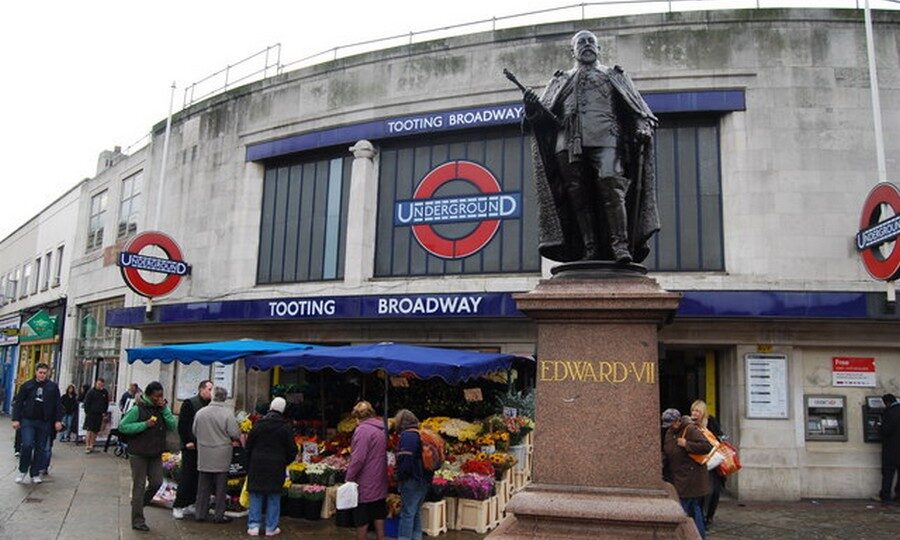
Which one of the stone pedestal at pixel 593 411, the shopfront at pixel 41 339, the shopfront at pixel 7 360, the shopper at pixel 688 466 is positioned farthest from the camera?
the shopfront at pixel 7 360

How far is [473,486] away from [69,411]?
15241 millimetres

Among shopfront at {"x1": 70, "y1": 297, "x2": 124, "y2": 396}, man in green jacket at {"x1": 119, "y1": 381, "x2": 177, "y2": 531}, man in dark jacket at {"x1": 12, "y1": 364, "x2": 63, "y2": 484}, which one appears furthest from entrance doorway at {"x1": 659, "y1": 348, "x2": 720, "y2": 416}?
shopfront at {"x1": 70, "y1": 297, "x2": 124, "y2": 396}

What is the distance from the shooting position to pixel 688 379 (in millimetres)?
16016

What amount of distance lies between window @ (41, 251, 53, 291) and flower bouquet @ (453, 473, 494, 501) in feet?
89.8

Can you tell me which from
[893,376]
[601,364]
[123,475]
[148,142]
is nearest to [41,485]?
[123,475]

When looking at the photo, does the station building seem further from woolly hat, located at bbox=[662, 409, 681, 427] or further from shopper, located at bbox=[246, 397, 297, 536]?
shopper, located at bbox=[246, 397, 297, 536]

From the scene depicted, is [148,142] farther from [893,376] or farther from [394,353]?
[893,376]

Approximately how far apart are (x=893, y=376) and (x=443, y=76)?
11.1 m

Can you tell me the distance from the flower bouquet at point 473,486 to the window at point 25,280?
105 feet

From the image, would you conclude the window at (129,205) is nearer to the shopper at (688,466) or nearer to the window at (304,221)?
the window at (304,221)

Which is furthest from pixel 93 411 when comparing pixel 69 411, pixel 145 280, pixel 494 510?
pixel 494 510

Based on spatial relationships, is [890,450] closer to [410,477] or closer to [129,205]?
[410,477]

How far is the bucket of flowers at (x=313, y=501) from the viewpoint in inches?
415

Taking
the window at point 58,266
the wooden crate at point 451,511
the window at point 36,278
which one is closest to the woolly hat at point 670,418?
the wooden crate at point 451,511
